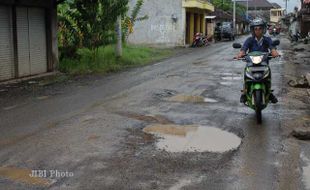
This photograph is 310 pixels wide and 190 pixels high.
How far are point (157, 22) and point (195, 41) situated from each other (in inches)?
138

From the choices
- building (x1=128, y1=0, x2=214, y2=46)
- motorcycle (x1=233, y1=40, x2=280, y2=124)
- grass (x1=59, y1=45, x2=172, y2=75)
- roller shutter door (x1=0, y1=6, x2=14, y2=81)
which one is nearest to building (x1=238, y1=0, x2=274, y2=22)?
building (x1=128, y1=0, x2=214, y2=46)

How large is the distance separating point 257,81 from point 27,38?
9.62m

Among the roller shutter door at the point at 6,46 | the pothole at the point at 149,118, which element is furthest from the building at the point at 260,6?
the pothole at the point at 149,118

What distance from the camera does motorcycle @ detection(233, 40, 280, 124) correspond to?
29.0 ft

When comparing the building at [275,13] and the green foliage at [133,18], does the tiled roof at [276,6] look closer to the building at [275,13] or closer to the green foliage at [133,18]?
the building at [275,13]

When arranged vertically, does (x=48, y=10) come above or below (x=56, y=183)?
above

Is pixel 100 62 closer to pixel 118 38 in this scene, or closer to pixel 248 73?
pixel 118 38

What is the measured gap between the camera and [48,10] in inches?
690

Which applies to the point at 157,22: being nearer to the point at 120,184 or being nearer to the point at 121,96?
the point at 121,96

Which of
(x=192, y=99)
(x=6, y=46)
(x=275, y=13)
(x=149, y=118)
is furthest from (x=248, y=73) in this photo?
(x=275, y=13)

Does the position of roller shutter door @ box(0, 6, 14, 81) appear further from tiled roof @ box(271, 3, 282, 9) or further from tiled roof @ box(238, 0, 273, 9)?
tiled roof @ box(271, 3, 282, 9)

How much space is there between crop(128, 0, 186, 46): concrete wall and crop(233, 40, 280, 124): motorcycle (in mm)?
31008

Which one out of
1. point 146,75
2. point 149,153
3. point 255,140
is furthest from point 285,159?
point 146,75

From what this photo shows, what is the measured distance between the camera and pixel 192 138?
7699 millimetres
